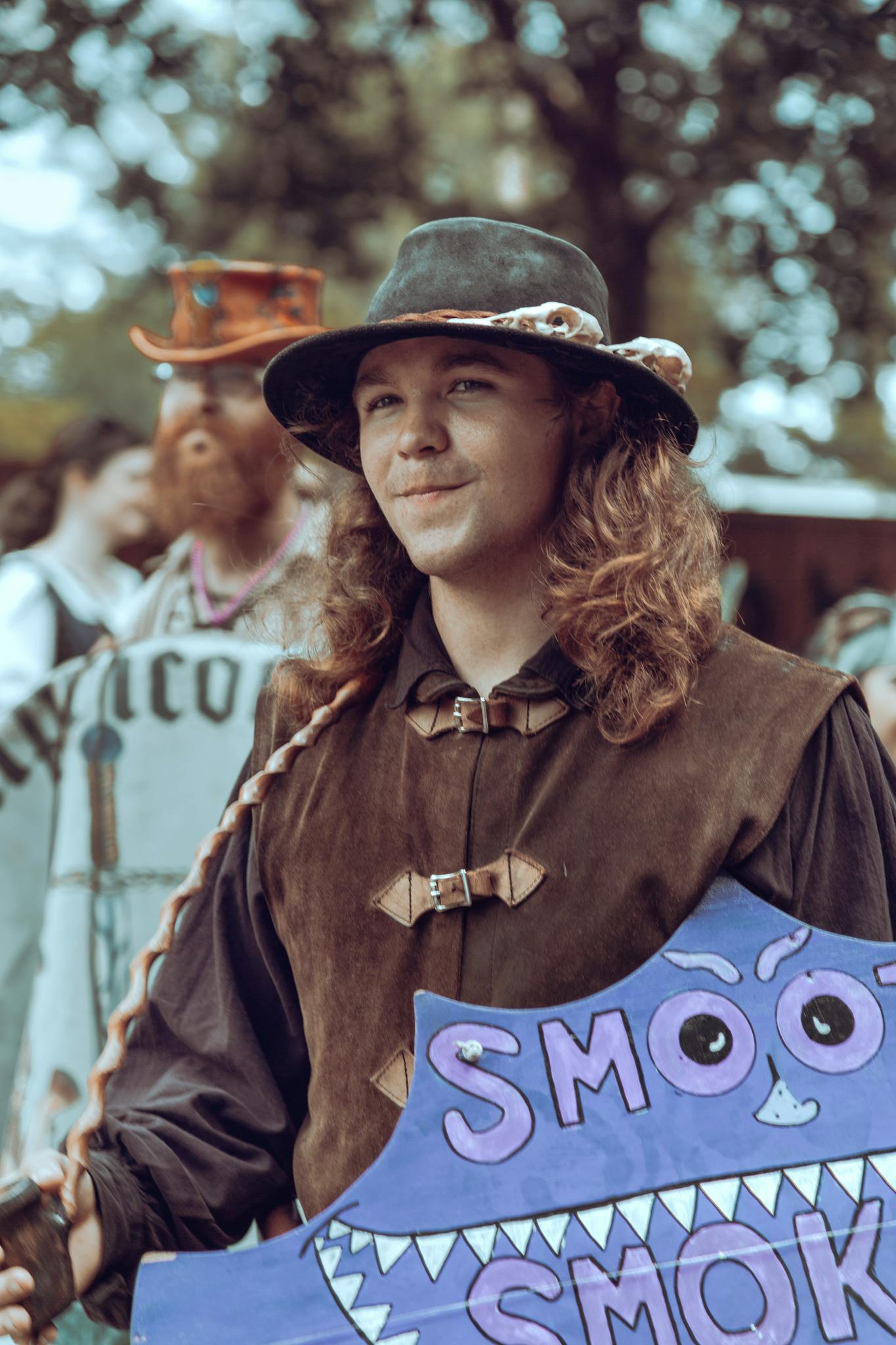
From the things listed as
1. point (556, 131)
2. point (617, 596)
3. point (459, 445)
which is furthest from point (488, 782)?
point (556, 131)

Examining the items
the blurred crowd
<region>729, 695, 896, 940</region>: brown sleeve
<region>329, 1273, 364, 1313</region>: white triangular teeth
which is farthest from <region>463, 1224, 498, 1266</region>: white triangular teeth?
the blurred crowd

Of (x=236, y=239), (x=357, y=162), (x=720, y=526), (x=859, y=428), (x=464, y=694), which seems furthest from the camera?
(x=859, y=428)

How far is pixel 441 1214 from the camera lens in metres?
1.55

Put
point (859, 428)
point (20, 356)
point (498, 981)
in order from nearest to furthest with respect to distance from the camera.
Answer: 1. point (498, 981)
2. point (859, 428)
3. point (20, 356)

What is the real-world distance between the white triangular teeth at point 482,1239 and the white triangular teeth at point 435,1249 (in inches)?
0.6

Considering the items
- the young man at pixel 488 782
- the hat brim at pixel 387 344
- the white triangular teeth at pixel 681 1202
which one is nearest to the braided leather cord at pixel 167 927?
the young man at pixel 488 782

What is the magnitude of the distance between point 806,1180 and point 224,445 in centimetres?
259

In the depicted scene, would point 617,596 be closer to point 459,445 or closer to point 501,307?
point 459,445

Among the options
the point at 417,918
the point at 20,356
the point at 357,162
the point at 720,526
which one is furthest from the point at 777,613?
the point at 20,356

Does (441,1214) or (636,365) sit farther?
(636,365)

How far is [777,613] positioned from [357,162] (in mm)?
→ 2792

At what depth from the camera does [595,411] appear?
1919mm

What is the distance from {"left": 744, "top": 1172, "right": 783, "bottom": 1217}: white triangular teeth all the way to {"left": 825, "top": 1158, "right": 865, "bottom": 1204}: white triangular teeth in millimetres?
55

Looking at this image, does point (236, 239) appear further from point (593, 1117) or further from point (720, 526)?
point (593, 1117)
